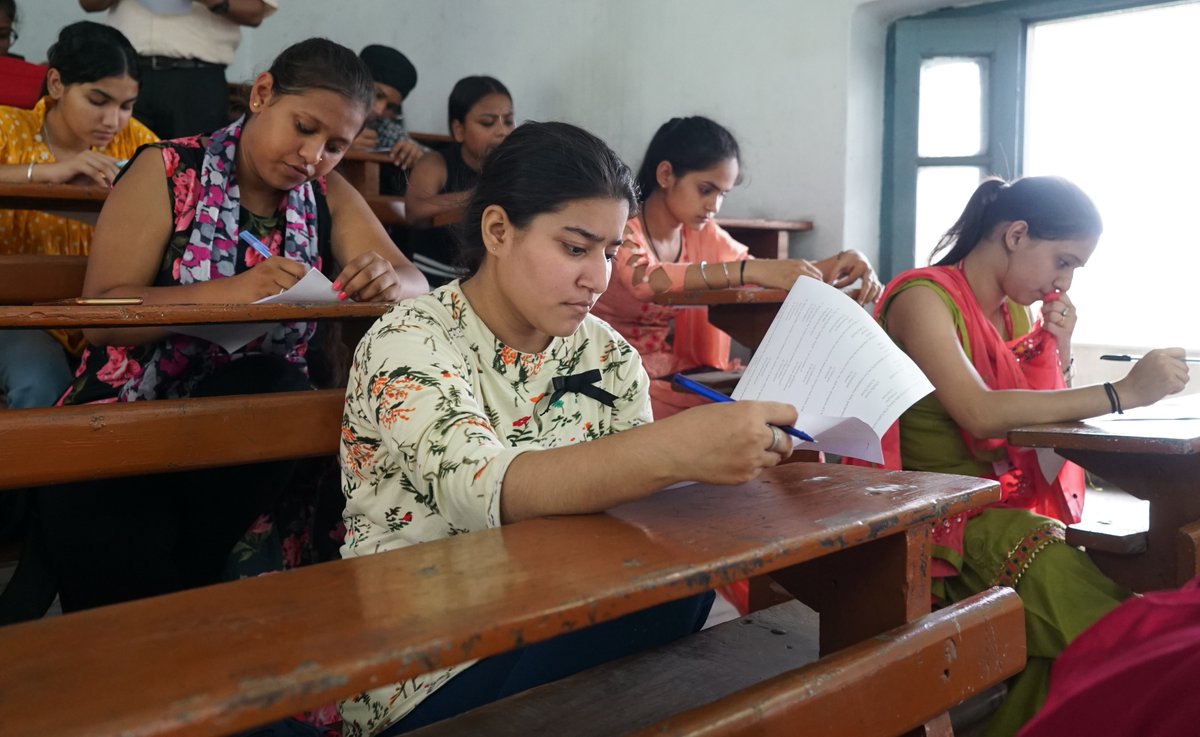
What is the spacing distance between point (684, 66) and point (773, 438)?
3.89m

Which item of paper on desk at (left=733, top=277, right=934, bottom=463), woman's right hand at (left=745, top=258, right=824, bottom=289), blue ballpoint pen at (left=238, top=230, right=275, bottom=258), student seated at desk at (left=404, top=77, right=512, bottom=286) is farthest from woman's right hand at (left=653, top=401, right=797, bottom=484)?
student seated at desk at (left=404, top=77, right=512, bottom=286)

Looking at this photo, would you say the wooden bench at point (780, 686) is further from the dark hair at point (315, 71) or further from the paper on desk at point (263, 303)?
the dark hair at point (315, 71)

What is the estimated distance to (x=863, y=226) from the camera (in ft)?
13.6

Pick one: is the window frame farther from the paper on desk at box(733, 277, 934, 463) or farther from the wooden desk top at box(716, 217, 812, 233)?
the paper on desk at box(733, 277, 934, 463)

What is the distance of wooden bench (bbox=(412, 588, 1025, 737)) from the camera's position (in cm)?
91

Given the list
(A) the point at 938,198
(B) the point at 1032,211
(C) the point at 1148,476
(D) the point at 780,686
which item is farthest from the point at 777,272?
(A) the point at 938,198

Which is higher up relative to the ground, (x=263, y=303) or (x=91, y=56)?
(x=91, y=56)

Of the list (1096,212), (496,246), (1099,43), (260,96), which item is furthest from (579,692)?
(1099,43)

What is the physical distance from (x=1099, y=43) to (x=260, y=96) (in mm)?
3339

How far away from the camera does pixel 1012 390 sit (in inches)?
72.2

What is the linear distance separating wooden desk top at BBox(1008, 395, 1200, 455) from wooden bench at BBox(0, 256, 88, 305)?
5.27 feet

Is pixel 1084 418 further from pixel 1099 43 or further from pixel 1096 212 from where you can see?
pixel 1099 43

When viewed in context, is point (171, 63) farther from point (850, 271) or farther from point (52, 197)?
point (850, 271)

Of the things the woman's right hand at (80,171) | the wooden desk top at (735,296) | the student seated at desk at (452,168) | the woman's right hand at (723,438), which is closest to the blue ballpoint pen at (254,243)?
the woman's right hand at (80,171)
